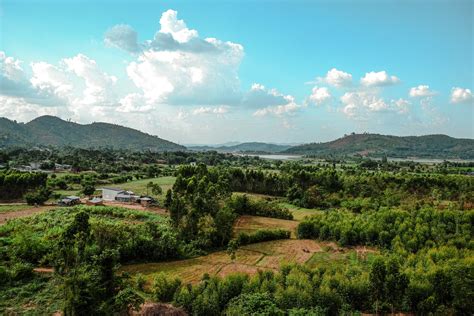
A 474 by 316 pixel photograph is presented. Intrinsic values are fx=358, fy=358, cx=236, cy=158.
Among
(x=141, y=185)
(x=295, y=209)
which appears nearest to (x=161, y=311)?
(x=295, y=209)

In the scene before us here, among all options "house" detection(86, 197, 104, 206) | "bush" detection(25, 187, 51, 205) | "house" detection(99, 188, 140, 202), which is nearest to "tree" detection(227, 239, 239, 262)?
"house" detection(86, 197, 104, 206)

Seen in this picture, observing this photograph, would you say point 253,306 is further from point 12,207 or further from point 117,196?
point 12,207

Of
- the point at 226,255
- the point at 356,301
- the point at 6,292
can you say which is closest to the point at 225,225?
the point at 226,255

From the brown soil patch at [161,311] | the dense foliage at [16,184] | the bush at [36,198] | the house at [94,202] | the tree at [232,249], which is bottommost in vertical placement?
the tree at [232,249]

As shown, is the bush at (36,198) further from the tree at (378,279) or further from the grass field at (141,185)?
the tree at (378,279)

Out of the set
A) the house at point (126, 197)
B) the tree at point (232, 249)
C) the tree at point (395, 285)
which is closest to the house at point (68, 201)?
the house at point (126, 197)

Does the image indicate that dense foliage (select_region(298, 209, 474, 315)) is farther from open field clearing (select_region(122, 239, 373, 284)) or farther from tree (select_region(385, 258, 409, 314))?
open field clearing (select_region(122, 239, 373, 284))

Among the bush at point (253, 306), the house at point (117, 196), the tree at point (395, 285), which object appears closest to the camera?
the bush at point (253, 306)
